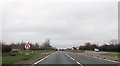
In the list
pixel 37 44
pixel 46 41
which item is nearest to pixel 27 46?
pixel 46 41

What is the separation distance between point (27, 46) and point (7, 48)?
6268 millimetres

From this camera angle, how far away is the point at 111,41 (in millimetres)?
109312

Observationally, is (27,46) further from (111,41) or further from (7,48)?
(111,41)

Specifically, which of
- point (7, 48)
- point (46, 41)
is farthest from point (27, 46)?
point (46, 41)

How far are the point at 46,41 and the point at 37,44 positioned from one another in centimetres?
2356

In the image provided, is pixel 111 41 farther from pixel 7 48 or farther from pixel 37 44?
pixel 7 48

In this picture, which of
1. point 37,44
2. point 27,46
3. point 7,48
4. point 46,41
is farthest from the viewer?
point 37,44

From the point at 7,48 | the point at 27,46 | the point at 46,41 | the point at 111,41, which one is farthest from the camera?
the point at 46,41

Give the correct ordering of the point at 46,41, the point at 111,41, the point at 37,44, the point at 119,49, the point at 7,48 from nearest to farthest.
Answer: the point at 7,48 < the point at 119,49 < the point at 111,41 < the point at 46,41 < the point at 37,44

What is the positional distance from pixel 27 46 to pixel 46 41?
95.2 metres

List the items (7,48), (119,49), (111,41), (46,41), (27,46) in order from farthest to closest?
1. (46,41)
2. (111,41)
3. (119,49)
4. (7,48)
5. (27,46)

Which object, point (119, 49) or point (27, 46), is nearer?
point (27, 46)

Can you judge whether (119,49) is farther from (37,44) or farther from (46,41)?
(37,44)

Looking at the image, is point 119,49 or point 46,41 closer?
point 119,49
